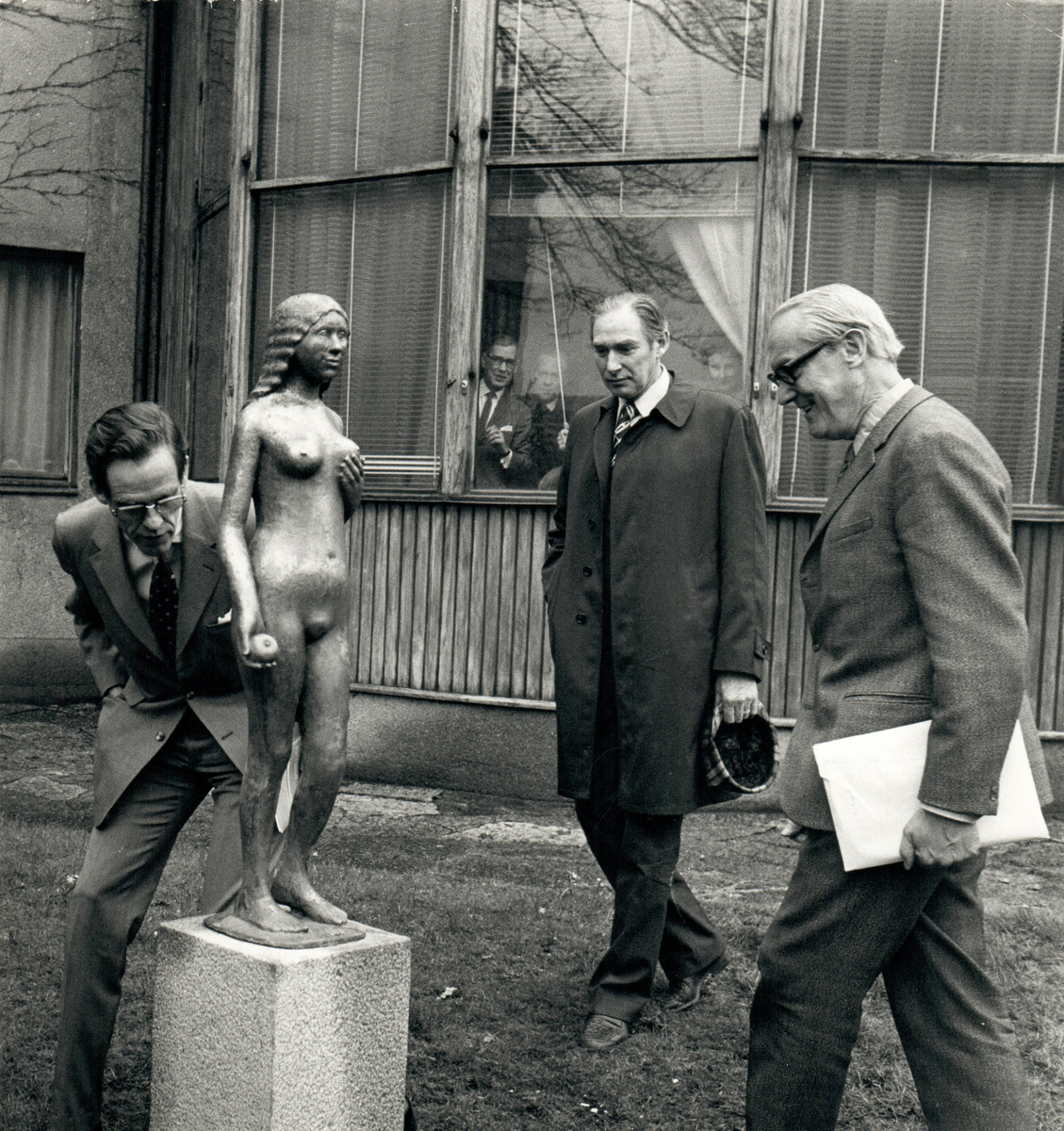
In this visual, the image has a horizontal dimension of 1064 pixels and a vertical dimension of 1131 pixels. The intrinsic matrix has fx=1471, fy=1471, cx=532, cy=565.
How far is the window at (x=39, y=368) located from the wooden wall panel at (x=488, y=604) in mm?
3482

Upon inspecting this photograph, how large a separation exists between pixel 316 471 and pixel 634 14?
498cm

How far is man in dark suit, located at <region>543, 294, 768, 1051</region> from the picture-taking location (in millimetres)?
4398

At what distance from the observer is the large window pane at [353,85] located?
26.0 feet

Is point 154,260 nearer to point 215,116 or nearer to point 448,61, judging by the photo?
point 215,116

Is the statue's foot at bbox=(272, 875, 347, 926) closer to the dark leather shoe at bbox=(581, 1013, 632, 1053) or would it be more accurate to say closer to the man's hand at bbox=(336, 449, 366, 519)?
the man's hand at bbox=(336, 449, 366, 519)

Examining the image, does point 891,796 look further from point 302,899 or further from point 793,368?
point 302,899

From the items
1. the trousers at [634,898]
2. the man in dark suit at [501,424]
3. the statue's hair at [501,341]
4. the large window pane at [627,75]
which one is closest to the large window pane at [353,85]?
the large window pane at [627,75]

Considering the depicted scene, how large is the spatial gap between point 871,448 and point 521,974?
8.51ft

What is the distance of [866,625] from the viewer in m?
2.98

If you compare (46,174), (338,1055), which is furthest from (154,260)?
(338,1055)

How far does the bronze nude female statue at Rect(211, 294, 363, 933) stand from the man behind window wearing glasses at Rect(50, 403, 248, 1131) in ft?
0.80

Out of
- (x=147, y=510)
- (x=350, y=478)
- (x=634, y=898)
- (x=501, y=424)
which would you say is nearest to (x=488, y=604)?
(x=501, y=424)

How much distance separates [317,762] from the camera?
11.2 ft

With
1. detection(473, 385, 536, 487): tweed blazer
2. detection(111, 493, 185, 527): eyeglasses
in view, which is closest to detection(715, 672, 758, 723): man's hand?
detection(111, 493, 185, 527): eyeglasses
